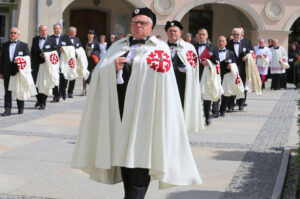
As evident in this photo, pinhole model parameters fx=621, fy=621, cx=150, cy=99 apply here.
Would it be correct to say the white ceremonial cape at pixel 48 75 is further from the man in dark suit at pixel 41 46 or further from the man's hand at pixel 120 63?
the man's hand at pixel 120 63

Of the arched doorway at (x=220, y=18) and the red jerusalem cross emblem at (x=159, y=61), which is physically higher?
the arched doorway at (x=220, y=18)

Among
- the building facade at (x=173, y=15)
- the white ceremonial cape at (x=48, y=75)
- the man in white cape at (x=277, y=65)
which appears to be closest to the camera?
the white ceremonial cape at (x=48, y=75)

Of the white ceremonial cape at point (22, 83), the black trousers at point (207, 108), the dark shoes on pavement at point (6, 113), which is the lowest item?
the dark shoes on pavement at point (6, 113)

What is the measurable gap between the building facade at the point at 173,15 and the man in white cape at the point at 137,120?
59.4 feet

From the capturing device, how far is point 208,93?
11.4m

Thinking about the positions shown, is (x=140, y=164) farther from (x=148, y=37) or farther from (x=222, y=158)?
(x=222, y=158)

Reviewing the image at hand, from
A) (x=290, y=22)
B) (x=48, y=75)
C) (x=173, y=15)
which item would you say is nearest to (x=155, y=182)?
(x=48, y=75)

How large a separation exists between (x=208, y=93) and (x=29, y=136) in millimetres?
3540

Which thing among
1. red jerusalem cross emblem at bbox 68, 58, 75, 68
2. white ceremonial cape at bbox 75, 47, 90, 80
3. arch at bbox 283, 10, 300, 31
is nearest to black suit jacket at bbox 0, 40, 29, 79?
red jerusalem cross emblem at bbox 68, 58, 75, 68

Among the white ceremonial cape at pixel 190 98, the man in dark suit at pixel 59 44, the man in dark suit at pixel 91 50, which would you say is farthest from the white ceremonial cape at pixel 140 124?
the man in dark suit at pixel 91 50

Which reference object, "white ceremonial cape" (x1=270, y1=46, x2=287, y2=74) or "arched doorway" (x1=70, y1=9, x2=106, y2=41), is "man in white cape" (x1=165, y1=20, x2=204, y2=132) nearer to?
"white ceremonial cape" (x1=270, y1=46, x2=287, y2=74)

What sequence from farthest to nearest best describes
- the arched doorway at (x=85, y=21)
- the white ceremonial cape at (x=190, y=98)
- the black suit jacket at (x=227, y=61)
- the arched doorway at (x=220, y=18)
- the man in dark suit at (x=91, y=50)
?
1. the arched doorway at (x=220, y=18)
2. the arched doorway at (x=85, y=21)
3. the man in dark suit at (x=91, y=50)
4. the black suit jacket at (x=227, y=61)
5. the white ceremonial cape at (x=190, y=98)

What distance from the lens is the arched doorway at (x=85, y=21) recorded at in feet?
90.9

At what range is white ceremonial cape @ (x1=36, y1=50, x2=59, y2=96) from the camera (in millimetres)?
13320
